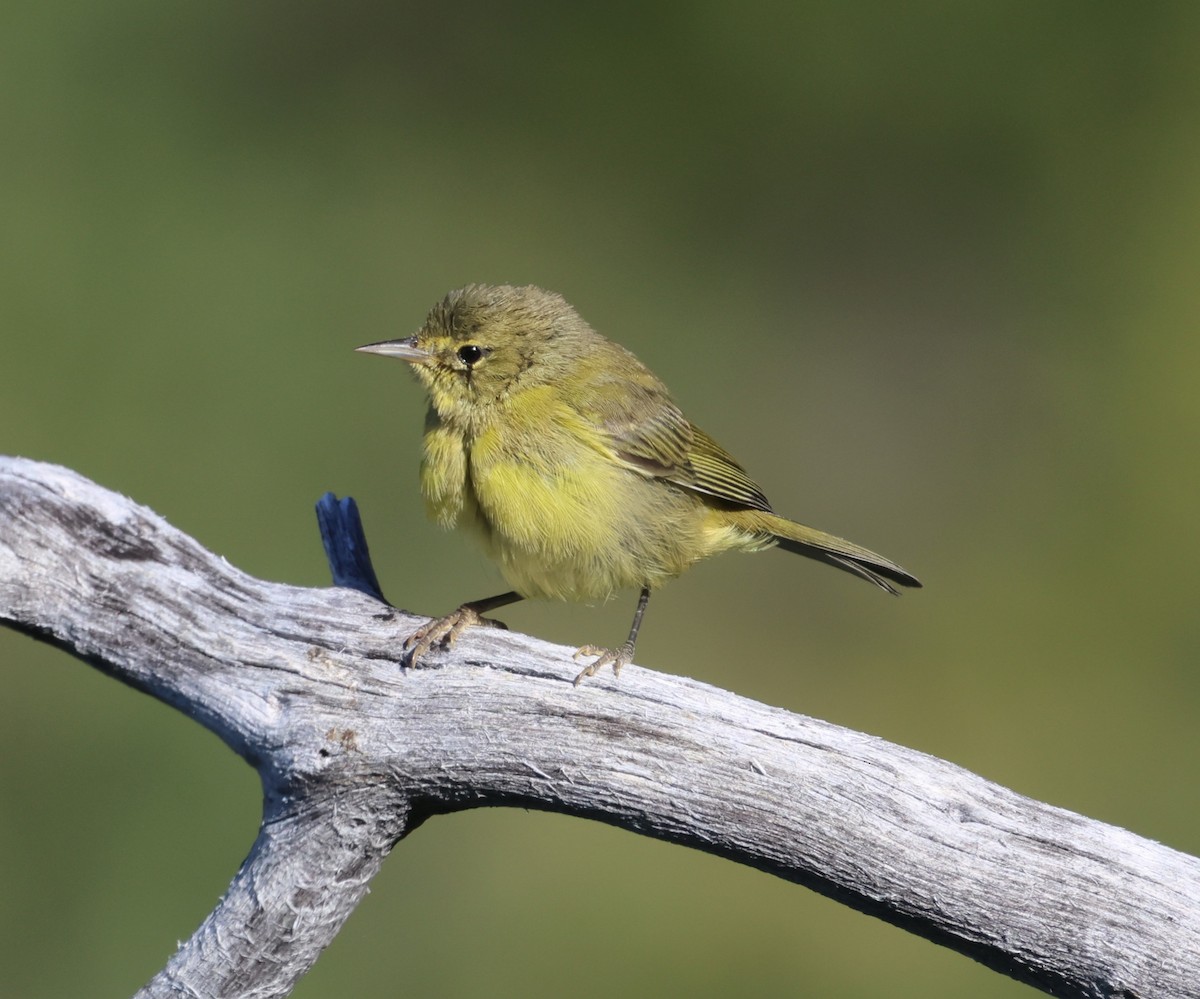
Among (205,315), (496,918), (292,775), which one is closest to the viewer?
(292,775)

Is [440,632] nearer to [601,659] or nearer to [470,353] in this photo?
[601,659]

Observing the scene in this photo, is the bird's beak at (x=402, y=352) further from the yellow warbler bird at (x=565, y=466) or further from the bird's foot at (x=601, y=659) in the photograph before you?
the bird's foot at (x=601, y=659)

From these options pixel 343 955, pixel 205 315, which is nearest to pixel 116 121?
pixel 205 315

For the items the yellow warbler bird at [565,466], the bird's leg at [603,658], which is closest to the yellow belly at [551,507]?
the yellow warbler bird at [565,466]

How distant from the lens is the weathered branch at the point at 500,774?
9.77ft

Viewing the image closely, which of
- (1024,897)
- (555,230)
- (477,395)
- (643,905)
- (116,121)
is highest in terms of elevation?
(555,230)

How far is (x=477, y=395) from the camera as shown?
4.30m

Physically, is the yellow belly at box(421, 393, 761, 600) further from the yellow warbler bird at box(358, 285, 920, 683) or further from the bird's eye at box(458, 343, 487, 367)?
the bird's eye at box(458, 343, 487, 367)

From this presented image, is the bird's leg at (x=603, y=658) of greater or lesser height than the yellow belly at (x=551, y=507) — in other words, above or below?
below

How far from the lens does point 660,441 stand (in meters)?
4.50

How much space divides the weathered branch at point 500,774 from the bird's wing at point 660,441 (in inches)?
41.3

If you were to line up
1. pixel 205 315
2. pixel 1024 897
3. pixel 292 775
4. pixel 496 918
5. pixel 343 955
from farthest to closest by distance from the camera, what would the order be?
pixel 205 315
pixel 496 918
pixel 343 955
pixel 292 775
pixel 1024 897

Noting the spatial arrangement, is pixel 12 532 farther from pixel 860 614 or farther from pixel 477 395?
pixel 860 614

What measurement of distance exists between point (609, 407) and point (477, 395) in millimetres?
452
